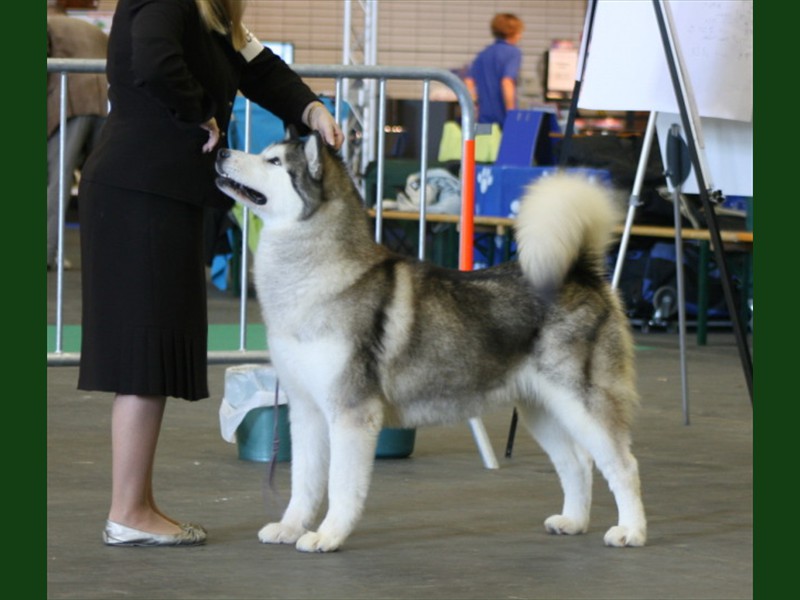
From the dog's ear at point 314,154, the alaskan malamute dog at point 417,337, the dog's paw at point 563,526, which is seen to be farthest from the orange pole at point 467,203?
the dog's ear at point 314,154

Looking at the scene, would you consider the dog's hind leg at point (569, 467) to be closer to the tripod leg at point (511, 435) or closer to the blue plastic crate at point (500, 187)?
the tripod leg at point (511, 435)

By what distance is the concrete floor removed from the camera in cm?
358

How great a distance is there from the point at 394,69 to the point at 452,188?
481cm

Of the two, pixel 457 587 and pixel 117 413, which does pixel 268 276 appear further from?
pixel 457 587

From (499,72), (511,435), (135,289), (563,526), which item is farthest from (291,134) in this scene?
(499,72)

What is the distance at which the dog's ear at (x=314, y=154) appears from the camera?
3.78 metres

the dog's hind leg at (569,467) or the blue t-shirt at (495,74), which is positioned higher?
the blue t-shirt at (495,74)

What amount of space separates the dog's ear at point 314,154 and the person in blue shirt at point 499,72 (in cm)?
958

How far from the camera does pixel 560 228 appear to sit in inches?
160

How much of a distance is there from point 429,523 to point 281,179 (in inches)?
47.1

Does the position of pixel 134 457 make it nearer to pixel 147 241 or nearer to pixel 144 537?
pixel 144 537

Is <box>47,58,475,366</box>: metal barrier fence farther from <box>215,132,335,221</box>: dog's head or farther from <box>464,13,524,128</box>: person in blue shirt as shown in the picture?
<box>464,13,524,128</box>: person in blue shirt

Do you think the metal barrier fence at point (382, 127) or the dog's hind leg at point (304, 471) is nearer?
the dog's hind leg at point (304, 471)

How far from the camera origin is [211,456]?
17.3 feet
